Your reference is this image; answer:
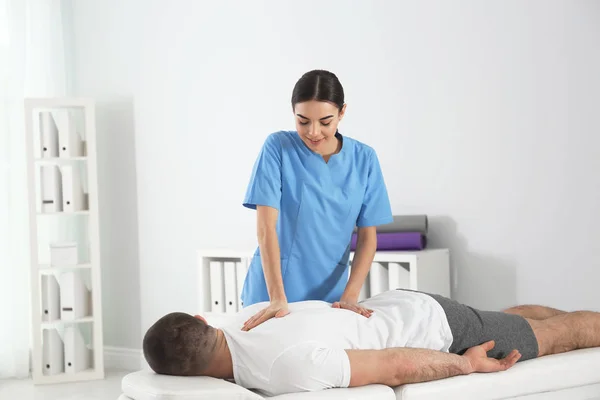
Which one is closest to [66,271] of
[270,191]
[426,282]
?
[426,282]

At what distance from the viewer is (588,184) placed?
311cm

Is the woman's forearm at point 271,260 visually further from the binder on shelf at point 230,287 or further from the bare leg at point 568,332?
the binder on shelf at point 230,287

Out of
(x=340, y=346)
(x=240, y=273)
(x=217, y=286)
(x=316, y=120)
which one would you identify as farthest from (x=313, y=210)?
(x=217, y=286)

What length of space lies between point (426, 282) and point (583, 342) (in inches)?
35.0

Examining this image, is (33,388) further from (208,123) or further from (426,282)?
(426,282)

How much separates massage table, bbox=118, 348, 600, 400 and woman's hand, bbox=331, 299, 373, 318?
0.22 m

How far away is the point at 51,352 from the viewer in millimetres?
4203

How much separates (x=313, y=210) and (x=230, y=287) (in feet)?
5.11

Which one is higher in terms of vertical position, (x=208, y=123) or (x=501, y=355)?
(x=208, y=123)

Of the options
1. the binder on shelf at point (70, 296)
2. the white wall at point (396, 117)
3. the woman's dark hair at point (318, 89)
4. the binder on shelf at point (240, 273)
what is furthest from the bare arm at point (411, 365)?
the binder on shelf at point (70, 296)

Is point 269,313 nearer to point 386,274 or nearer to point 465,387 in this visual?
point 465,387

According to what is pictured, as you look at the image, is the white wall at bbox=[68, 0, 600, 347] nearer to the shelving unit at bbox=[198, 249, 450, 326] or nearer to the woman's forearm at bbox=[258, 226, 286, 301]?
the shelving unit at bbox=[198, 249, 450, 326]

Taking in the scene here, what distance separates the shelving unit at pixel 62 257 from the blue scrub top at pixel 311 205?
81.3 inches

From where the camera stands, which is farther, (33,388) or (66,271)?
(66,271)
